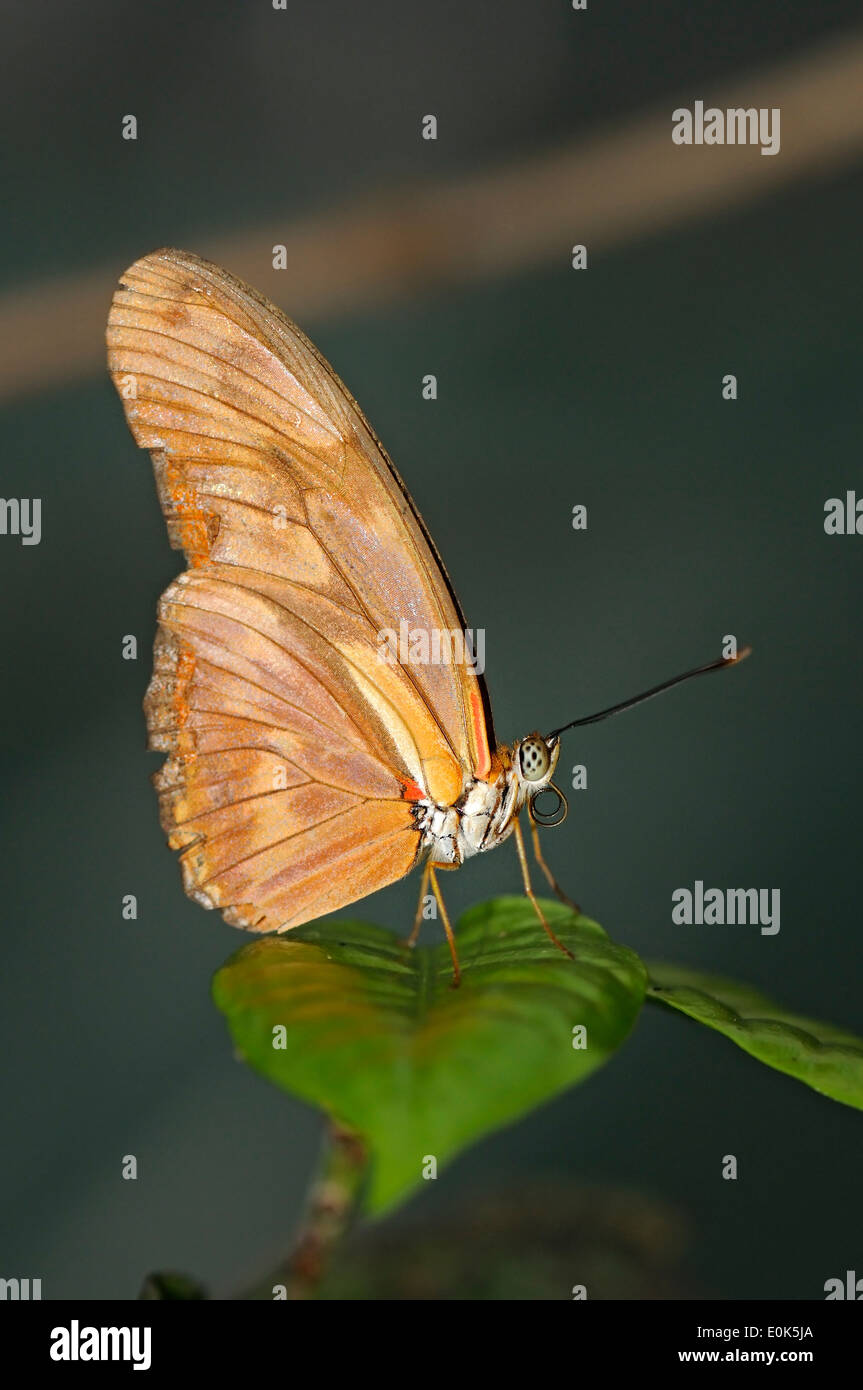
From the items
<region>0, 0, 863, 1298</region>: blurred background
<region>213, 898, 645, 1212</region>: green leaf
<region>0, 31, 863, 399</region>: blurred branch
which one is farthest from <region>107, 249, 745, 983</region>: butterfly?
<region>0, 0, 863, 1298</region>: blurred background

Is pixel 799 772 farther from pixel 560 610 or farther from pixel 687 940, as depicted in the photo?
pixel 560 610

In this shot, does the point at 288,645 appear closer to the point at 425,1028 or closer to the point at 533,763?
the point at 533,763

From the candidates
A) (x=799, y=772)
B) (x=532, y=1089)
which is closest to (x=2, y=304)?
(x=532, y=1089)

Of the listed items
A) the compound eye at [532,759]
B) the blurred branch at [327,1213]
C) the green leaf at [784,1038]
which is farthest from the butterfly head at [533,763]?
the blurred branch at [327,1213]

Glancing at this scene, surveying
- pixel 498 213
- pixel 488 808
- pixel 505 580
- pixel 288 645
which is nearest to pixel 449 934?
pixel 488 808

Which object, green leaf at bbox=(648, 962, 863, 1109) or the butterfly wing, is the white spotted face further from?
green leaf at bbox=(648, 962, 863, 1109)

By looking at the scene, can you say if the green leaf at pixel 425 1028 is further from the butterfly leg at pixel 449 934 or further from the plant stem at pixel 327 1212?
the plant stem at pixel 327 1212
